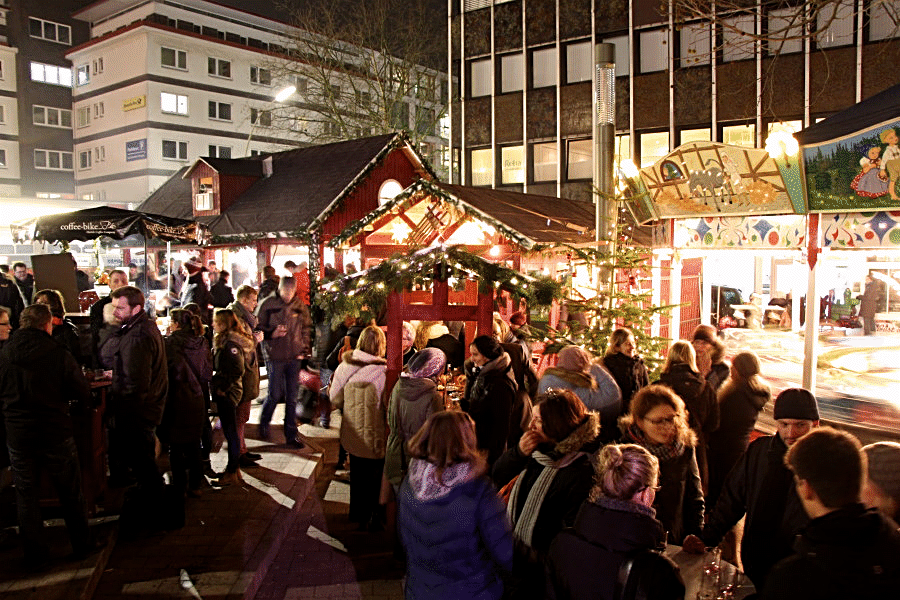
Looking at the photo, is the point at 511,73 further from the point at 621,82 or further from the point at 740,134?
the point at 740,134

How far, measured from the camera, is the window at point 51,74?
4569 centimetres

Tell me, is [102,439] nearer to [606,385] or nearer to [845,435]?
[606,385]

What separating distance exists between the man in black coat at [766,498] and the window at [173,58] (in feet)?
147

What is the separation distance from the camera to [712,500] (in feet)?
20.9

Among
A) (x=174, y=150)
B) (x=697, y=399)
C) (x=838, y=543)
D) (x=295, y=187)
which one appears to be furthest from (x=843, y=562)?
(x=174, y=150)

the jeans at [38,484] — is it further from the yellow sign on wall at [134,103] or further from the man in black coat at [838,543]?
the yellow sign on wall at [134,103]

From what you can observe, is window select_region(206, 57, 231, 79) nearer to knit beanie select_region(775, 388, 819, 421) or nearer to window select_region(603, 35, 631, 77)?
window select_region(603, 35, 631, 77)

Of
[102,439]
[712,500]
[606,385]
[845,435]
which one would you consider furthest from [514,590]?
[102,439]

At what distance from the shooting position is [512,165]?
2739 centimetres

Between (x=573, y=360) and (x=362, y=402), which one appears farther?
(x=362, y=402)

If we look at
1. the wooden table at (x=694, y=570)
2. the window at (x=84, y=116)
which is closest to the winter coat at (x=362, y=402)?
the wooden table at (x=694, y=570)

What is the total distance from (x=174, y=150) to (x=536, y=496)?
1726 inches

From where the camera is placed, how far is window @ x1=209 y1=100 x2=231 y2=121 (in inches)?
1785

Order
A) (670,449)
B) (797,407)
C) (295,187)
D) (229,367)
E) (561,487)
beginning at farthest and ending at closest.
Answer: (295,187) < (229,367) < (670,449) < (797,407) < (561,487)
